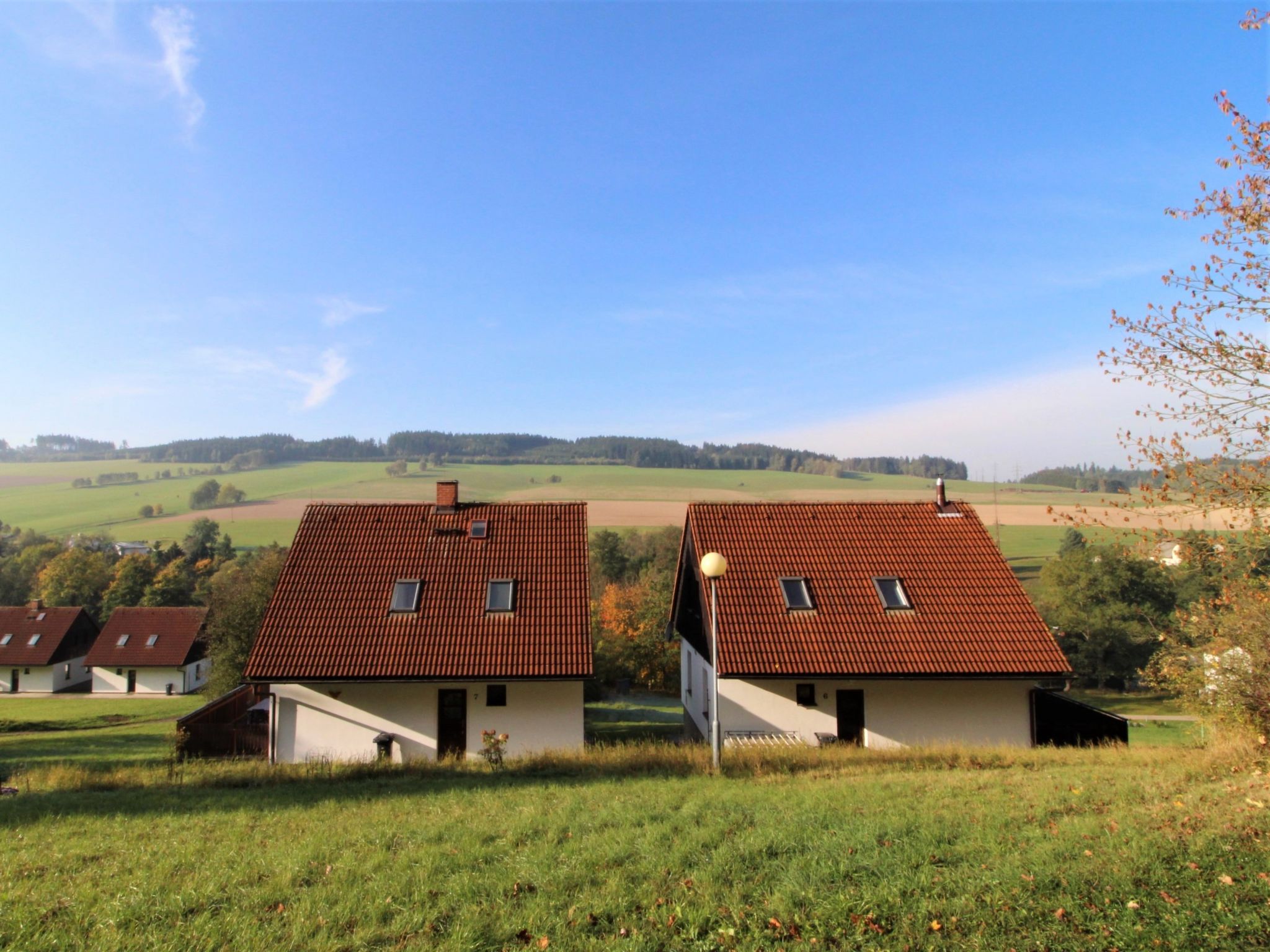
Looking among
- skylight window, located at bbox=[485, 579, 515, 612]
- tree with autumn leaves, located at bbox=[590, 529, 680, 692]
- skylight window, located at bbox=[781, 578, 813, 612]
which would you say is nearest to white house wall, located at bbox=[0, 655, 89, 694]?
tree with autumn leaves, located at bbox=[590, 529, 680, 692]

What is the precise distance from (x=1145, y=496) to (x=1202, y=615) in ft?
12.5

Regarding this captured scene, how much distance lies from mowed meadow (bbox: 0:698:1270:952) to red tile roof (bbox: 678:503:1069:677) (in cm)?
514

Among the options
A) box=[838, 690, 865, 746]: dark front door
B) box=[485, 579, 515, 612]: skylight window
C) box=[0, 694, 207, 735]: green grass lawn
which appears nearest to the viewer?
box=[838, 690, 865, 746]: dark front door

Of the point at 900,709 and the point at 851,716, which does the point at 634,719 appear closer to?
the point at 851,716

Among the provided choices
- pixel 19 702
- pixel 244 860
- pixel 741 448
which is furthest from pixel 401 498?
pixel 244 860

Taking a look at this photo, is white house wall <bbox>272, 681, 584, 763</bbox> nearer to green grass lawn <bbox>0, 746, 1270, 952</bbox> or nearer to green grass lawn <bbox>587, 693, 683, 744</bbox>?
green grass lawn <bbox>587, 693, 683, 744</bbox>

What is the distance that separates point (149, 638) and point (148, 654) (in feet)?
4.88

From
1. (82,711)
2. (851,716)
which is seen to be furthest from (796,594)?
(82,711)

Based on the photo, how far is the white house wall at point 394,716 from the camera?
16391 mm

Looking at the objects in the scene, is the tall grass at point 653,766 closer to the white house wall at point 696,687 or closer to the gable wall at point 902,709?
the gable wall at point 902,709

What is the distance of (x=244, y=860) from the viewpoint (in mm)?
7012

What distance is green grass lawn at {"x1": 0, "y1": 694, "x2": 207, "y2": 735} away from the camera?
3703 cm

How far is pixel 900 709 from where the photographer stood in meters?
16.5

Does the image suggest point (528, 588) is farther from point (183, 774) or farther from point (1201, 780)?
point (1201, 780)
